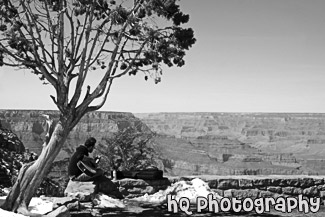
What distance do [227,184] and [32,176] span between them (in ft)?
18.0

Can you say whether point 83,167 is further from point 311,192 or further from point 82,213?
point 311,192

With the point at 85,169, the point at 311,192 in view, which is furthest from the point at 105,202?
the point at 311,192

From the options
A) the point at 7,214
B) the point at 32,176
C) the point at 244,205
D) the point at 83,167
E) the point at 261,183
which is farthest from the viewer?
the point at 261,183

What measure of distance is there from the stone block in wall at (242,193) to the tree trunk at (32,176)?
506 centimetres

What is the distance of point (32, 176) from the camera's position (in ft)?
27.3

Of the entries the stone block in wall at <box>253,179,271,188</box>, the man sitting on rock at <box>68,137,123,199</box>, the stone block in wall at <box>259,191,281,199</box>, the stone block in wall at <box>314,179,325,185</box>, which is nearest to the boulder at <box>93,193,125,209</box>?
the man sitting on rock at <box>68,137,123,199</box>

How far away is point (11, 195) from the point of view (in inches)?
324

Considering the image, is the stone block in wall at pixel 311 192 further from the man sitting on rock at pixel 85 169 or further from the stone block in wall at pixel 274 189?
the man sitting on rock at pixel 85 169

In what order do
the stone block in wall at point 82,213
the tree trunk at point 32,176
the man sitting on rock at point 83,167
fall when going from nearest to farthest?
the tree trunk at point 32,176 < the stone block in wall at point 82,213 < the man sitting on rock at point 83,167

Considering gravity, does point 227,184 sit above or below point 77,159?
below

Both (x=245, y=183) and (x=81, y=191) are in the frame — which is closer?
(x=81, y=191)

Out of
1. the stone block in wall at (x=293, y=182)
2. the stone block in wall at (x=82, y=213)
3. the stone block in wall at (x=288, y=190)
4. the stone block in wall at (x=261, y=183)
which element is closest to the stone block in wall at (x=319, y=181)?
the stone block in wall at (x=293, y=182)

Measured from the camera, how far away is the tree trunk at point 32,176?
27.0 ft

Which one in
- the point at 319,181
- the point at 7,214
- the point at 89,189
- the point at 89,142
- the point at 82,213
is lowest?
the point at 82,213
